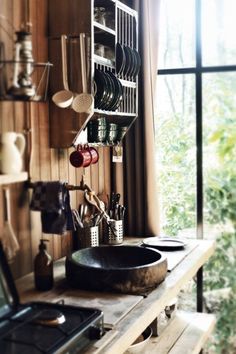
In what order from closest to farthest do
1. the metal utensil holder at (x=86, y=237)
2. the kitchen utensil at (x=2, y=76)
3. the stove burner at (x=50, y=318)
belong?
the stove burner at (x=50, y=318)
the kitchen utensil at (x=2, y=76)
the metal utensil holder at (x=86, y=237)

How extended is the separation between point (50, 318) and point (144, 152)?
5.13ft

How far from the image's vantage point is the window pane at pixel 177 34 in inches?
121

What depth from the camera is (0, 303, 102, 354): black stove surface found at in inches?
57.4

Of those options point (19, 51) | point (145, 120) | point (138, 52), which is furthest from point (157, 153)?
point (19, 51)

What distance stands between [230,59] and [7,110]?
1504 millimetres

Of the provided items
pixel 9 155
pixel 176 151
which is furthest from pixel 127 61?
pixel 9 155

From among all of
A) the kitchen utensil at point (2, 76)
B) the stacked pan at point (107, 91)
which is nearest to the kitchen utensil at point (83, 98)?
the stacked pan at point (107, 91)

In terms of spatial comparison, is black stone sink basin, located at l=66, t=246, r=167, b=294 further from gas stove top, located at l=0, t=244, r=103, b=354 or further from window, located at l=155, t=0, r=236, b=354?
window, located at l=155, t=0, r=236, b=354

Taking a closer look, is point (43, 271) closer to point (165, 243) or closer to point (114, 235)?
point (114, 235)

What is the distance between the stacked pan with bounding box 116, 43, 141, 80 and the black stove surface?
1349mm

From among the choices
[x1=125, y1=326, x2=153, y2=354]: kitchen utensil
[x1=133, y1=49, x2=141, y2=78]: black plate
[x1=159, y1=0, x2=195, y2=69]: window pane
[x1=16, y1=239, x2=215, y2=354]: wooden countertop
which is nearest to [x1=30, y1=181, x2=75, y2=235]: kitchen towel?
[x1=16, y1=239, x2=215, y2=354]: wooden countertop

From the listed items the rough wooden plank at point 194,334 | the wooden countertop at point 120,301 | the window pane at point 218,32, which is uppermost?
the window pane at point 218,32

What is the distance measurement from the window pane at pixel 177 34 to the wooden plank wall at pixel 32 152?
3.25 feet

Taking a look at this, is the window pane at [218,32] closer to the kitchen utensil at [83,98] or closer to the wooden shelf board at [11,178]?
the kitchen utensil at [83,98]
